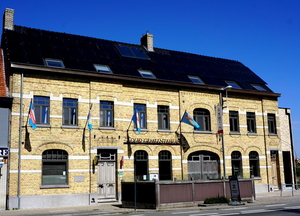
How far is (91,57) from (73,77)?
2961mm

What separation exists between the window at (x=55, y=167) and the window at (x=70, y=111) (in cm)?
184

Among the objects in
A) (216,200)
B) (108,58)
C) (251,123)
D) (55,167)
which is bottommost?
(216,200)

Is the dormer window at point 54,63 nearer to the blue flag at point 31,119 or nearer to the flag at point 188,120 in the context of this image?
the blue flag at point 31,119

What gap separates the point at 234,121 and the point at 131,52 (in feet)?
31.4

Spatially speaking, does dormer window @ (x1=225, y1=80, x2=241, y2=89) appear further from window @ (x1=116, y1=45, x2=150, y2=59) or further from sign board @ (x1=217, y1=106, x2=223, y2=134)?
window @ (x1=116, y1=45, x2=150, y2=59)

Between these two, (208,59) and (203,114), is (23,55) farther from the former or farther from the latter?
(208,59)

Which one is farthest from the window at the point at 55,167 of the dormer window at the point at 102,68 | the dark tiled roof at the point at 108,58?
the dormer window at the point at 102,68

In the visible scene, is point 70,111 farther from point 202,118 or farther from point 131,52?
point 202,118

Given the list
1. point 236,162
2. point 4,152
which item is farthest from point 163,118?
point 4,152

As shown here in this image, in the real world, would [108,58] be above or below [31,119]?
above

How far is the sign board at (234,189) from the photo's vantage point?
19.8 meters

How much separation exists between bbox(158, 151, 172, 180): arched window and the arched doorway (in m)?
1.62

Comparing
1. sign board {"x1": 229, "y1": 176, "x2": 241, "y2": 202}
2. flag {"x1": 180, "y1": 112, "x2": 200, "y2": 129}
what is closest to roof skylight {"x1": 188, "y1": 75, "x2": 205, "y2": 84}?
flag {"x1": 180, "y1": 112, "x2": 200, "y2": 129}

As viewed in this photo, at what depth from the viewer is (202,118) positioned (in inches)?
1081
